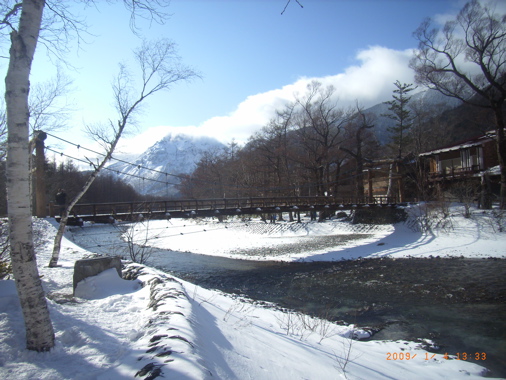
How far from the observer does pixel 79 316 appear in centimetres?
369

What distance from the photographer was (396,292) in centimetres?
923

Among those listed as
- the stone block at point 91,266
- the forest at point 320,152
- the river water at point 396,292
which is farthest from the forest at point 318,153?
Result: the stone block at point 91,266

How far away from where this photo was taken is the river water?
5.98 meters

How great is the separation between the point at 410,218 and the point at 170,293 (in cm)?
2085

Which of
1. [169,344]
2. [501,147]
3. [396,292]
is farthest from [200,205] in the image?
[501,147]

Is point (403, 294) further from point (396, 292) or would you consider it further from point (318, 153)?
point (318, 153)

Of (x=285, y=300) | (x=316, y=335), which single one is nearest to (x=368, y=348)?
(x=316, y=335)

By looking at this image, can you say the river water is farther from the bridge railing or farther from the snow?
the bridge railing

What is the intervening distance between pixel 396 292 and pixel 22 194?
376 inches

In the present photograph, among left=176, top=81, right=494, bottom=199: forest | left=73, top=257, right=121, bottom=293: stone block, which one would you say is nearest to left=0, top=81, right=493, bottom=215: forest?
left=176, top=81, right=494, bottom=199: forest

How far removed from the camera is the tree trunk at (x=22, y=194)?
271 cm

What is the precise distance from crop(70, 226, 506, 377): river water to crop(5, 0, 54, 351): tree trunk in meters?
5.61

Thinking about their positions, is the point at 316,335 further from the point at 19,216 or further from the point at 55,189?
the point at 55,189
